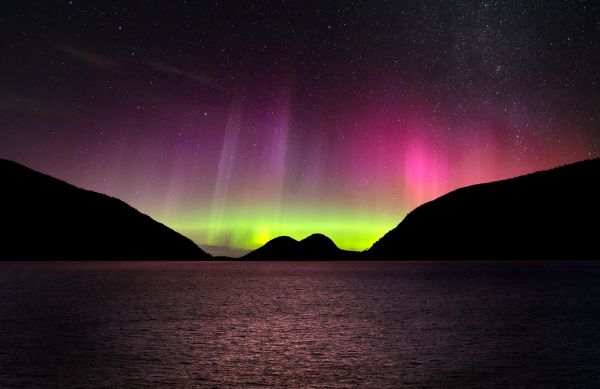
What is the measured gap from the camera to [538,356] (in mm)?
34000

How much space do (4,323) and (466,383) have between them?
4310cm

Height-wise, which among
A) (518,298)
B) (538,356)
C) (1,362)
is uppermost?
(518,298)

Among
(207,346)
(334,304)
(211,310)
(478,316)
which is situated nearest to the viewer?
(207,346)

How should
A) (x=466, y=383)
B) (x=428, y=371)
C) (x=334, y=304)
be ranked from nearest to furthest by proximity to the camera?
(x=466, y=383) → (x=428, y=371) → (x=334, y=304)

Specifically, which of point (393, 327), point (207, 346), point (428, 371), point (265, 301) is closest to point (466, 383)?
point (428, 371)

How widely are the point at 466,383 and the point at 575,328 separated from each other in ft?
83.7

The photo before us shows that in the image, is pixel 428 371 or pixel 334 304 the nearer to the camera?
pixel 428 371

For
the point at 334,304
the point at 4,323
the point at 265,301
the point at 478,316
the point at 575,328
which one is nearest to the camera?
the point at 575,328

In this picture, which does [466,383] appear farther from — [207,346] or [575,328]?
[575,328]

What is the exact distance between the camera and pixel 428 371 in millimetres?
29656

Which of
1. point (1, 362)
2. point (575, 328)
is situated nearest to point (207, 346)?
point (1, 362)

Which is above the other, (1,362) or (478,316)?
(478,316)

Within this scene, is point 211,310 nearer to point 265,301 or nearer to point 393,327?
point 265,301

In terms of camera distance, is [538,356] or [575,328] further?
[575,328]
